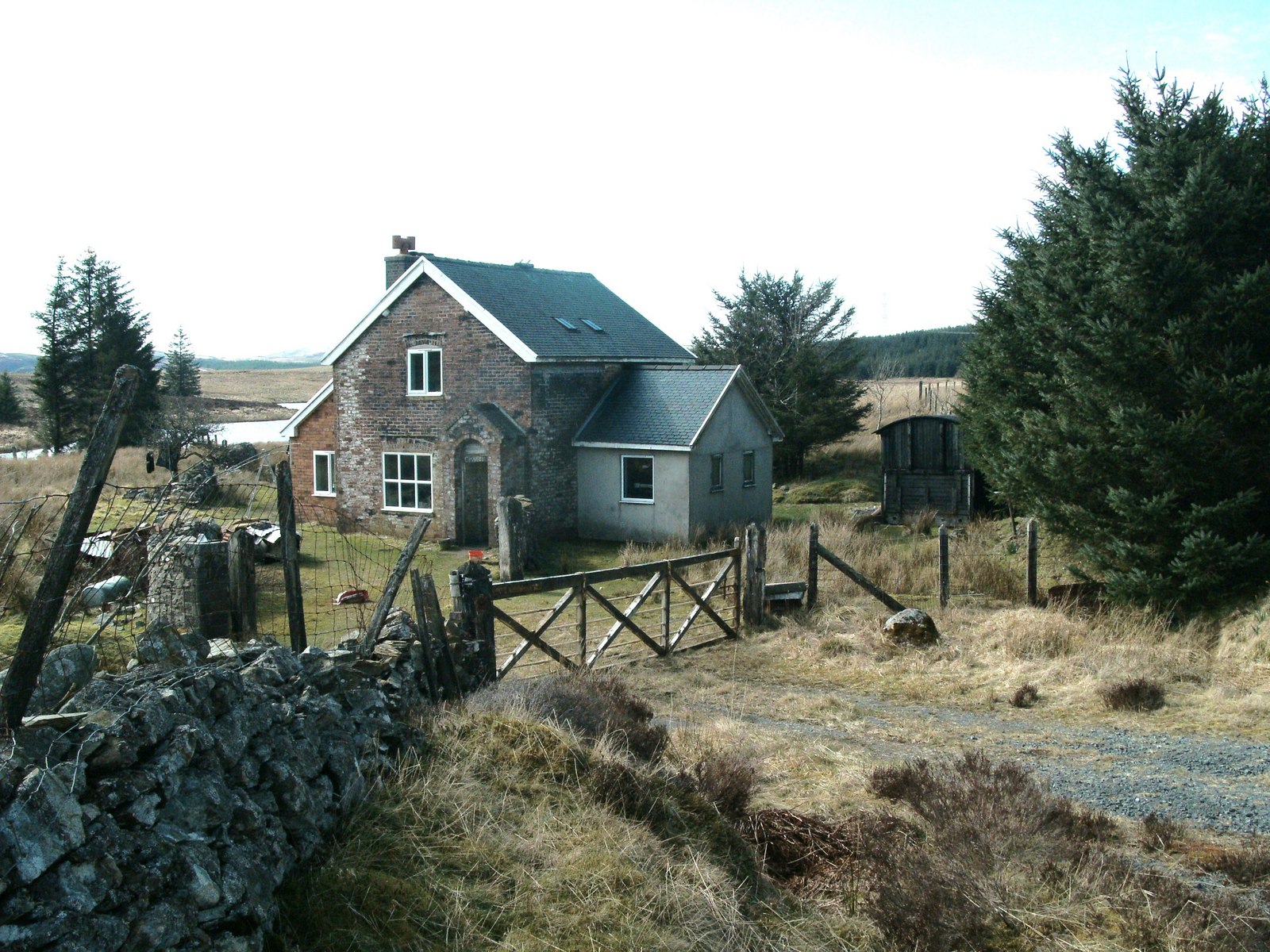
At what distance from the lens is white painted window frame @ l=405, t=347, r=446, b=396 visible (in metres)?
26.6

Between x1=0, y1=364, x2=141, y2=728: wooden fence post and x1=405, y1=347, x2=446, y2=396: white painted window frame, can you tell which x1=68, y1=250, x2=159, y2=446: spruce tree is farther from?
x1=0, y1=364, x2=141, y2=728: wooden fence post

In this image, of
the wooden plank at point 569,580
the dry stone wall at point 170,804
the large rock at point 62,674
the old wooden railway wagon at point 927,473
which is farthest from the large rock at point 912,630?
the old wooden railway wagon at point 927,473

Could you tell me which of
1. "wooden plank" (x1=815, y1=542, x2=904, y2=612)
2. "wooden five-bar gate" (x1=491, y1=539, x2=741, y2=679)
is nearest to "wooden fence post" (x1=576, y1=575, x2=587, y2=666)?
"wooden five-bar gate" (x1=491, y1=539, x2=741, y2=679)

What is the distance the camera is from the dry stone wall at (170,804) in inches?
157

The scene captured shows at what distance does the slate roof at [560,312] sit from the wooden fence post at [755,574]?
10.8m

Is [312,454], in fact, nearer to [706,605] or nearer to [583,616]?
[706,605]

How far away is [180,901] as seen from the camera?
4359 millimetres

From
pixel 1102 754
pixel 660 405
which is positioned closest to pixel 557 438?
pixel 660 405

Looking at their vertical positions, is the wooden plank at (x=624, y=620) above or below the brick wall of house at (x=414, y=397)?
below

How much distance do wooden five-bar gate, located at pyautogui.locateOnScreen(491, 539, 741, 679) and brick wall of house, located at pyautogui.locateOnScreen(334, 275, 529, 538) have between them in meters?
7.78

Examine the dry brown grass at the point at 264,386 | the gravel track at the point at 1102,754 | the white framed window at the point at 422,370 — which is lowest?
the gravel track at the point at 1102,754

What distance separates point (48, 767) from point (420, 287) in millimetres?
23265

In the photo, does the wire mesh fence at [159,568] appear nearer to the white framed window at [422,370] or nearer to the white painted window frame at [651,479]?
the white framed window at [422,370]

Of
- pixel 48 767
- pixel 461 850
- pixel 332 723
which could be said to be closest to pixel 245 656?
pixel 332 723
